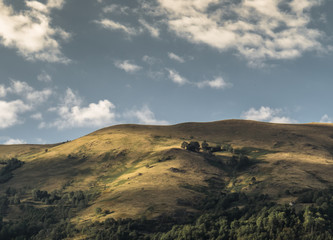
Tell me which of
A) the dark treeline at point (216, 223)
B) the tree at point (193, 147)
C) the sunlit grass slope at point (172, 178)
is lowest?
the dark treeline at point (216, 223)

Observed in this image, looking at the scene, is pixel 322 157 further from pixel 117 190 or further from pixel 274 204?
pixel 117 190

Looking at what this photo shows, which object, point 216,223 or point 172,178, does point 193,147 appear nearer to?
point 172,178

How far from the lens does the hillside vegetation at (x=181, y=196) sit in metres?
101

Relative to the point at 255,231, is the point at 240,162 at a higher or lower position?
higher

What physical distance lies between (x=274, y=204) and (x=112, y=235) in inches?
2126

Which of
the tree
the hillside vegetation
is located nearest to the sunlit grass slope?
the hillside vegetation

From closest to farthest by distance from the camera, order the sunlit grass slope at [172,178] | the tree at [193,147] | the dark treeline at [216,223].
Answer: the dark treeline at [216,223] < the sunlit grass slope at [172,178] < the tree at [193,147]

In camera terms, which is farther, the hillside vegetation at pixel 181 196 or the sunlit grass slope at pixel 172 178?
the sunlit grass slope at pixel 172 178

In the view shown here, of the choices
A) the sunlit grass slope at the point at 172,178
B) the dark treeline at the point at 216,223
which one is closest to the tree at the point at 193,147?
the sunlit grass slope at the point at 172,178

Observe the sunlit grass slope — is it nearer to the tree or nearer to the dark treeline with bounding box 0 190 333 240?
the dark treeline with bounding box 0 190 333 240

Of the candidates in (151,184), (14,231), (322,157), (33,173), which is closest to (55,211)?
(14,231)

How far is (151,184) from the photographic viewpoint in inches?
5714

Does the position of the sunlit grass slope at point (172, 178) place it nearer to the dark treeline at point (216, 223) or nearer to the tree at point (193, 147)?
the dark treeline at point (216, 223)

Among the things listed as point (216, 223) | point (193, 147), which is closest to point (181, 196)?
point (216, 223)
